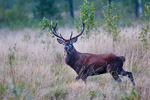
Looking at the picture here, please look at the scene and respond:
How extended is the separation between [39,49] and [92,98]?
5.21m

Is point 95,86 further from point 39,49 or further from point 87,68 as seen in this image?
point 39,49

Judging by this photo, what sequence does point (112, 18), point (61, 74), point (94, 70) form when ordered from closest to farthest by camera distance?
point (94, 70)
point (61, 74)
point (112, 18)

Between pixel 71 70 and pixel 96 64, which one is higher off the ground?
pixel 96 64

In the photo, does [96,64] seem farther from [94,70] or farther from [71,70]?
[71,70]

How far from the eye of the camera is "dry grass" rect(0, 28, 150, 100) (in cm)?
614

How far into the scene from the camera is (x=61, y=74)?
807cm

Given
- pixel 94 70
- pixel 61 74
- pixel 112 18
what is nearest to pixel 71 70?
pixel 61 74

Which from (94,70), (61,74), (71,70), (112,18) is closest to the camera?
(94,70)

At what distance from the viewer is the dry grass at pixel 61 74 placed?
242 inches

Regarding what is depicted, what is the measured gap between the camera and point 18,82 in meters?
6.89

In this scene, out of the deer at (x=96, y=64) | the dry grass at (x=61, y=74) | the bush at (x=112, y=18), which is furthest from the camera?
the bush at (x=112, y=18)

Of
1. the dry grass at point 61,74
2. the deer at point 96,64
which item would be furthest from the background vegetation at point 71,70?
the deer at point 96,64

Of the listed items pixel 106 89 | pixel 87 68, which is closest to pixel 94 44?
pixel 87 68

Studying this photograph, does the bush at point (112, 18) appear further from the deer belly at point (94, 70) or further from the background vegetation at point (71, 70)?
the deer belly at point (94, 70)
